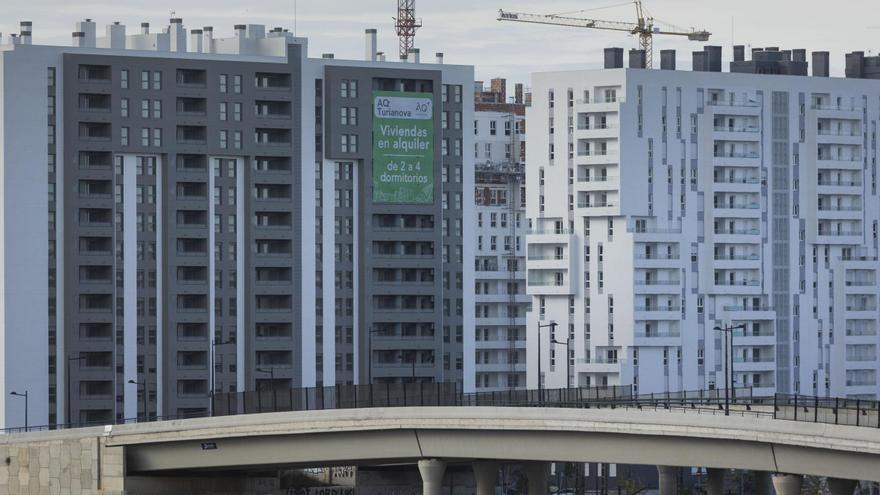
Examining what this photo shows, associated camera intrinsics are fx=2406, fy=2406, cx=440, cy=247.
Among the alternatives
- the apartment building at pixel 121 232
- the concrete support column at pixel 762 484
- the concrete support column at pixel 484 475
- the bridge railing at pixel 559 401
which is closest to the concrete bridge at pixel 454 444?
the concrete support column at pixel 484 475

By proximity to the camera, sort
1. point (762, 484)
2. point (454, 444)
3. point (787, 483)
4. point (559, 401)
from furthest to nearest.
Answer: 1. point (559, 401)
2. point (762, 484)
3. point (454, 444)
4. point (787, 483)

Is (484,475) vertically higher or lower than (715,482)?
higher

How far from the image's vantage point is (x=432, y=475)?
402ft

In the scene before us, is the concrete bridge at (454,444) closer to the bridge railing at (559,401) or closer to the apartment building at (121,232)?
the bridge railing at (559,401)

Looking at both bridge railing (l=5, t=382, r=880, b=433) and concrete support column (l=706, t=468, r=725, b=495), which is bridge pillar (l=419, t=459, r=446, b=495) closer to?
bridge railing (l=5, t=382, r=880, b=433)

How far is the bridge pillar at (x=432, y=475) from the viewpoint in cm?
12262

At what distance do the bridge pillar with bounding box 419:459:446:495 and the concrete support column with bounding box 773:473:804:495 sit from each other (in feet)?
71.1

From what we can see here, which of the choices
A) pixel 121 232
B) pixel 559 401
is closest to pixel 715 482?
pixel 559 401

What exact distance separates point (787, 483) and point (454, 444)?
69.5ft

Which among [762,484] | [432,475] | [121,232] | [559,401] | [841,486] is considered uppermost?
[121,232]

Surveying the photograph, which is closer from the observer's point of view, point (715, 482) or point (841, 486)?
point (841, 486)

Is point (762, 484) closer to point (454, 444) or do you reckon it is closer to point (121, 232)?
point (454, 444)

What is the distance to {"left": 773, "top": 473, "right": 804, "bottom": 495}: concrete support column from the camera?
106688mm

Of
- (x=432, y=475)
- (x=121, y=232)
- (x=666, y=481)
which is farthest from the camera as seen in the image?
(x=121, y=232)
